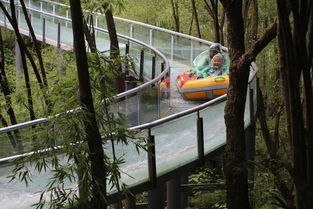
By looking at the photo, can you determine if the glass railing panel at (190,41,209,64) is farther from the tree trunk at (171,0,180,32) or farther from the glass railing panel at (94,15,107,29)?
the tree trunk at (171,0,180,32)

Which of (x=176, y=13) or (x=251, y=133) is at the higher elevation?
(x=176, y=13)

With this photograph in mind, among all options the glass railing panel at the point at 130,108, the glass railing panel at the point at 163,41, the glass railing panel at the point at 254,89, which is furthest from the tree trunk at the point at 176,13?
the glass railing panel at the point at 130,108

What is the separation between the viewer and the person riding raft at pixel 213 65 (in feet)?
33.9

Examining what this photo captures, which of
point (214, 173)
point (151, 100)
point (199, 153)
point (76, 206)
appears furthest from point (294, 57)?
point (214, 173)

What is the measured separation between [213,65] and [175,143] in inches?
164

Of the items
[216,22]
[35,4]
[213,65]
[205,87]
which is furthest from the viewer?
[35,4]

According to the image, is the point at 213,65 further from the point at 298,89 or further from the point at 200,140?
the point at 298,89

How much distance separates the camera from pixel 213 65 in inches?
411

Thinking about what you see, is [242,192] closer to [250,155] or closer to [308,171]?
[308,171]

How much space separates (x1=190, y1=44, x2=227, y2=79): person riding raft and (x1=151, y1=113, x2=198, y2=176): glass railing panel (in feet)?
11.9

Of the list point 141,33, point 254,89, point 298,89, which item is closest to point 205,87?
point 254,89

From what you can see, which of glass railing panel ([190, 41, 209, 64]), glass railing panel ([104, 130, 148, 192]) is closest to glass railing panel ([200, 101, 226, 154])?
glass railing panel ([104, 130, 148, 192])

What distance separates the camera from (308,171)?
4562 mm

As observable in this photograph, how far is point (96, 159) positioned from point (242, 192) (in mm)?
1627
